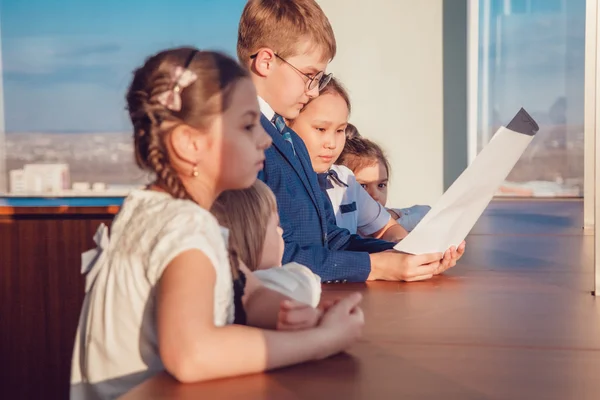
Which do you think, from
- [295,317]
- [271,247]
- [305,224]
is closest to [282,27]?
[305,224]

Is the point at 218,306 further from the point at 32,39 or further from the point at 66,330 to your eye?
the point at 32,39

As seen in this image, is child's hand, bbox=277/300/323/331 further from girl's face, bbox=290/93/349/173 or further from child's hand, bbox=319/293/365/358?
girl's face, bbox=290/93/349/173

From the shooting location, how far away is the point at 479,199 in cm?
164

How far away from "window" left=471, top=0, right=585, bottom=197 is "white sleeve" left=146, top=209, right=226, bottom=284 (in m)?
4.18

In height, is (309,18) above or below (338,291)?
above

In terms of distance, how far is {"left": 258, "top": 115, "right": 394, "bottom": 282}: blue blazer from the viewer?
1640 mm

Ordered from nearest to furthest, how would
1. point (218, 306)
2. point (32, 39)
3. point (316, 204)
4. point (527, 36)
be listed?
point (218, 306)
point (316, 204)
point (527, 36)
point (32, 39)

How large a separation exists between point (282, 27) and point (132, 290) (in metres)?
1.06

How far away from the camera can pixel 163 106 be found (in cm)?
108

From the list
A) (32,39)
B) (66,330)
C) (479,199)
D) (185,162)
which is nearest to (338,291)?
(479,199)

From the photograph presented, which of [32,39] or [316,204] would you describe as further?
[32,39]

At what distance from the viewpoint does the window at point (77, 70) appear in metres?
5.24

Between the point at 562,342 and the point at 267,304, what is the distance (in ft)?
1.23

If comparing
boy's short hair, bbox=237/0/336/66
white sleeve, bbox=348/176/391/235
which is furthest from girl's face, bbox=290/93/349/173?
boy's short hair, bbox=237/0/336/66
